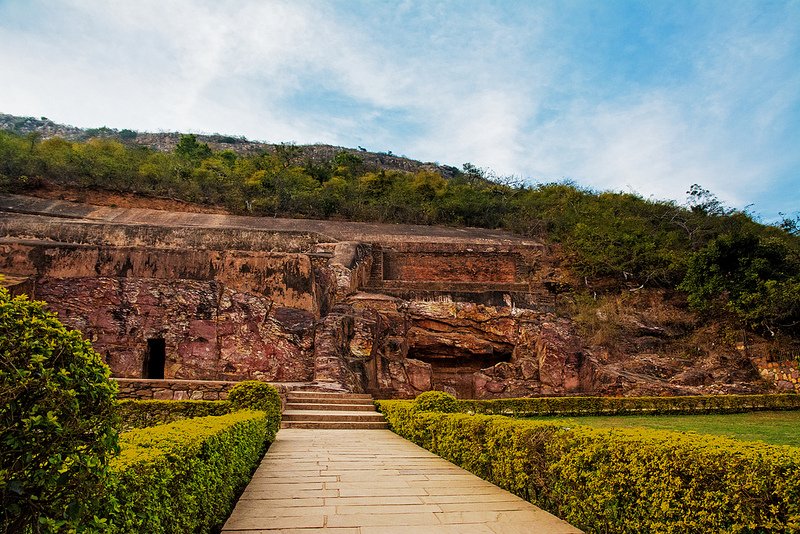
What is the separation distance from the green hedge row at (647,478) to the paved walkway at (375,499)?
0.68 ft

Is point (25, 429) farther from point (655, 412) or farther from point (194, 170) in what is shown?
point (194, 170)

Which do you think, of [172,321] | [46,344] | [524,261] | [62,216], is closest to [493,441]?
[46,344]

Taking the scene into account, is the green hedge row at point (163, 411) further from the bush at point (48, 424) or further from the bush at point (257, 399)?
the bush at point (48, 424)

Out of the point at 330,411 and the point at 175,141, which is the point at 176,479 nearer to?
the point at 330,411

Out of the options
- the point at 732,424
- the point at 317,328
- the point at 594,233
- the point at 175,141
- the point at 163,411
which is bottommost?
the point at 732,424

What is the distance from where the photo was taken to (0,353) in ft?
4.70

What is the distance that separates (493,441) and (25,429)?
3.59 metres

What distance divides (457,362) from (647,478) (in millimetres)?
13518

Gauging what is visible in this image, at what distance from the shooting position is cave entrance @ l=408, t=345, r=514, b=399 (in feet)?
51.0

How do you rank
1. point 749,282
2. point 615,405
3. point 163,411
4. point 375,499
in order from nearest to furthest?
1. point 375,499
2. point 163,411
3. point 615,405
4. point 749,282

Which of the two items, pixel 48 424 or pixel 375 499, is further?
pixel 375 499

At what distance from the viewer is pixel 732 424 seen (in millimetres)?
8438

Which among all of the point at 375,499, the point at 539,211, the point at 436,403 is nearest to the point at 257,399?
the point at 436,403

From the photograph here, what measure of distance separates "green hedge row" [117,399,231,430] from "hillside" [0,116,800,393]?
353 inches
